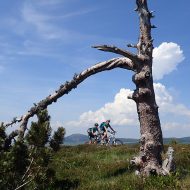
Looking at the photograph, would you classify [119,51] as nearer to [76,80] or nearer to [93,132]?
[76,80]

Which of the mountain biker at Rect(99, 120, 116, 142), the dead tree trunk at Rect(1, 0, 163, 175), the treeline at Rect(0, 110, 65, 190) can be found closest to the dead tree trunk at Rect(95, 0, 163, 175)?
the dead tree trunk at Rect(1, 0, 163, 175)

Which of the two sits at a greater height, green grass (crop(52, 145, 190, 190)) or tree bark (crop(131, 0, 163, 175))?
tree bark (crop(131, 0, 163, 175))

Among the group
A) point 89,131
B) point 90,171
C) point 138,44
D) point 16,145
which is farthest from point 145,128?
point 89,131

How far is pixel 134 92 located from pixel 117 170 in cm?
327

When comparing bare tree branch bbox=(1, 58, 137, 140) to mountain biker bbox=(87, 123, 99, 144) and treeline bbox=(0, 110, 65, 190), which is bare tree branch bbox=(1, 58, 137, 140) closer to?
treeline bbox=(0, 110, 65, 190)

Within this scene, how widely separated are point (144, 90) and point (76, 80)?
219 centimetres

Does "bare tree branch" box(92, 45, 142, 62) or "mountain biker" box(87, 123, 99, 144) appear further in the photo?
"mountain biker" box(87, 123, 99, 144)

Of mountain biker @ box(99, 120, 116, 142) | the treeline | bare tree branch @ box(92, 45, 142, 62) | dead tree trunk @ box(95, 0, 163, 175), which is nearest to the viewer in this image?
the treeline

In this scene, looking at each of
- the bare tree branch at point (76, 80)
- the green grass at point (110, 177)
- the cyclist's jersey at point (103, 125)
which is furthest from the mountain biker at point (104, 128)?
the bare tree branch at point (76, 80)

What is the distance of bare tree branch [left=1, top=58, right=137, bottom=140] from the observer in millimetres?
12877

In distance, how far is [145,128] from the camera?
12.4m

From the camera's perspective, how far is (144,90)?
1241 cm

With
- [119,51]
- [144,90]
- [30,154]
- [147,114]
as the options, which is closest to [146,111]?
[147,114]

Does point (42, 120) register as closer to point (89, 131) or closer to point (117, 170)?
point (117, 170)
